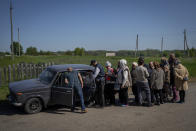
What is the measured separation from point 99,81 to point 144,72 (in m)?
1.79

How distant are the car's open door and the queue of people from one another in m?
1.17

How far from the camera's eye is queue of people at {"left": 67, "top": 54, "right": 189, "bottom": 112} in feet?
22.2

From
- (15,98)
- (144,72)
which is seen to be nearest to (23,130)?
(15,98)

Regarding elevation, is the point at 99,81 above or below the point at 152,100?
above

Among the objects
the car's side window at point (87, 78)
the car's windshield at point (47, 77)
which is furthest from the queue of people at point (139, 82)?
the car's windshield at point (47, 77)

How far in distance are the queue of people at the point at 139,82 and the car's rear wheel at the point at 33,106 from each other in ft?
6.96

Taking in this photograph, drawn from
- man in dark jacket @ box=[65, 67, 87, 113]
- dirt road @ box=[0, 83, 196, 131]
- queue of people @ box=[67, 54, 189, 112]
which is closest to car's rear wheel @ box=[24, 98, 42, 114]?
dirt road @ box=[0, 83, 196, 131]

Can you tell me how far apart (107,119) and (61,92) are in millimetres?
1792

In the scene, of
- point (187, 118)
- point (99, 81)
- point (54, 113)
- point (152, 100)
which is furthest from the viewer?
point (152, 100)

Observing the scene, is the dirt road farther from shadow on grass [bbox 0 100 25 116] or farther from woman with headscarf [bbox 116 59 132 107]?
woman with headscarf [bbox 116 59 132 107]

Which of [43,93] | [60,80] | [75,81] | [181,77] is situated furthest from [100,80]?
[181,77]

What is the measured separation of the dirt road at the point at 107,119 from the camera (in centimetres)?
492

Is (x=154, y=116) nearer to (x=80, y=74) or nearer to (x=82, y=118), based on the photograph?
(x=82, y=118)

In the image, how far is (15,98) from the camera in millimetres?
5727
